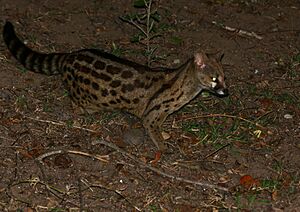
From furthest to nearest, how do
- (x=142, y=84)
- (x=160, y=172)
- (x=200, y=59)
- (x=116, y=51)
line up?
(x=116, y=51) < (x=142, y=84) < (x=200, y=59) < (x=160, y=172)

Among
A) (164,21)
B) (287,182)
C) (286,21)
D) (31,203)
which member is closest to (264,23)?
(286,21)

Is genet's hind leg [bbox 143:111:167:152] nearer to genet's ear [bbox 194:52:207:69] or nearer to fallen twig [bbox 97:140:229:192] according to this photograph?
fallen twig [bbox 97:140:229:192]

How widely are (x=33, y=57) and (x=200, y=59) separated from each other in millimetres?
1751

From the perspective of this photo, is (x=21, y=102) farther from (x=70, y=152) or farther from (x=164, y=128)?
(x=164, y=128)

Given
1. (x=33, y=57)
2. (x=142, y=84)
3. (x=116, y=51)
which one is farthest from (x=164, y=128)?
(x=33, y=57)

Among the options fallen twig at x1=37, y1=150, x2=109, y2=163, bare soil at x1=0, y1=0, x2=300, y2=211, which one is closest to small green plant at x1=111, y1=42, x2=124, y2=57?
bare soil at x1=0, y1=0, x2=300, y2=211

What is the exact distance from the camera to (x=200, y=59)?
20.4 ft

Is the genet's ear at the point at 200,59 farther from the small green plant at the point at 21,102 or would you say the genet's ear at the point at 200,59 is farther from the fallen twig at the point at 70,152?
the small green plant at the point at 21,102

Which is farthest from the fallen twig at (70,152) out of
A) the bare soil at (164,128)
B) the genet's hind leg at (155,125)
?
the genet's hind leg at (155,125)

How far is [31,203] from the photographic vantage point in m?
5.46

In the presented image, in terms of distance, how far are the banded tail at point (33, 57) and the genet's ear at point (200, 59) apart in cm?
134

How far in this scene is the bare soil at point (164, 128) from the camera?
5711mm

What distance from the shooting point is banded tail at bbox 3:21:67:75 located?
22.4 ft

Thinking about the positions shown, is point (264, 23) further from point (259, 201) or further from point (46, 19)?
point (259, 201)
